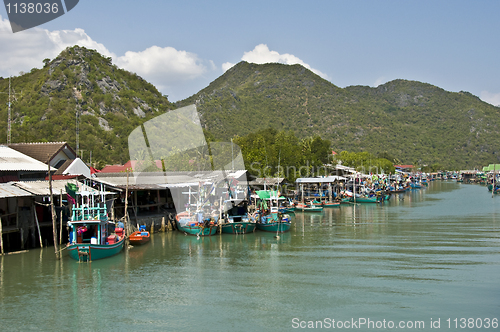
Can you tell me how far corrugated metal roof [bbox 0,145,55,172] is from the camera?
90.6 feet

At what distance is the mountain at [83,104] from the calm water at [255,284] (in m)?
44.7

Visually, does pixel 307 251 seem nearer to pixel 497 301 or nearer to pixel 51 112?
pixel 497 301

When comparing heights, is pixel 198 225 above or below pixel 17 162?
below

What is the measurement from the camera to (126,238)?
90.9 ft

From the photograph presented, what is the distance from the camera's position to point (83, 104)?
82.7m

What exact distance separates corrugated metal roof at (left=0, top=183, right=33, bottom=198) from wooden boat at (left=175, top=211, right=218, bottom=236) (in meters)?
12.0

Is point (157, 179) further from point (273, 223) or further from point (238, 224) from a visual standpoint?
point (273, 223)

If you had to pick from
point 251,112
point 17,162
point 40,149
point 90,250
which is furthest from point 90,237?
point 251,112

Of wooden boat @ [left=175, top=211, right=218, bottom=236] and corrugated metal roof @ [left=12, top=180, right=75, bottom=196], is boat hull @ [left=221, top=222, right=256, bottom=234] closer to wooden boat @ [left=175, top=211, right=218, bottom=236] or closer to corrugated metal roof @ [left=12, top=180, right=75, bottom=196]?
wooden boat @ [left=175, top=211, right=218, bottom=236]

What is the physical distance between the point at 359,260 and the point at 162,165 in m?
36.6

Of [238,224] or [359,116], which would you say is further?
[359,116]

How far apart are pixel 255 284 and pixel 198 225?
13.1 metres

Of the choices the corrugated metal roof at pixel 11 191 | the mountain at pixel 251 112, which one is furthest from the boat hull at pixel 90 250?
the mountain at pixel 251 112

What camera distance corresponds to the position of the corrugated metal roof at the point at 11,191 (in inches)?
874
